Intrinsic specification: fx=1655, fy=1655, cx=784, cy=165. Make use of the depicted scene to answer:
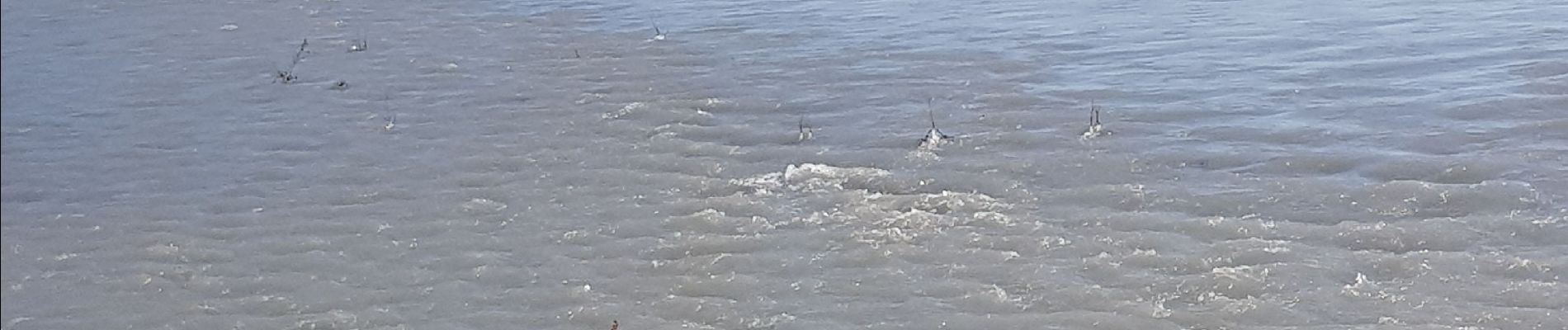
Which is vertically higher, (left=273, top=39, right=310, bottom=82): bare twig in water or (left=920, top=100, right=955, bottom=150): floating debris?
(left=920, top=100, right=955, bottom=150): floating debris

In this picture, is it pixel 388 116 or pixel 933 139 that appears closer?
pixel 933 139

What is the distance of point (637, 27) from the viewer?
10227 mm

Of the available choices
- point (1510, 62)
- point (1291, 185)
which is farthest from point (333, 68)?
point (1510, 62)

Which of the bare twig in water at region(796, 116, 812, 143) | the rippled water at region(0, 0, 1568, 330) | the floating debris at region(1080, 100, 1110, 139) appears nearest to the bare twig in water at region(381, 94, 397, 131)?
the rippled water at region(0, 0, 1568, 330)

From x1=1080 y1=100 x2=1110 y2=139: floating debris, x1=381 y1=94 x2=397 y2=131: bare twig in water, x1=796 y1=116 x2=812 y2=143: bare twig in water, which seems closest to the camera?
x1=1080 y1=100 x2=1110 y2=139: floating debris

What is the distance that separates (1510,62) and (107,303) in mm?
6111

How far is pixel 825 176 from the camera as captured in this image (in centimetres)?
645

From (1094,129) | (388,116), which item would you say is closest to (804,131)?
(1094,129)

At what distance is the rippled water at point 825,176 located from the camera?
5109 mm

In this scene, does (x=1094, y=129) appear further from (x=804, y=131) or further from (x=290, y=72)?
(x=290, y=72)

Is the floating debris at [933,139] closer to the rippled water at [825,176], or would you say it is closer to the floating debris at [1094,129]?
the rippled water at [825,176]

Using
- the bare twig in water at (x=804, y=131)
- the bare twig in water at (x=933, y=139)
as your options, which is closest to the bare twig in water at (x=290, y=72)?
the bare twig in water at (x=804, y=131)

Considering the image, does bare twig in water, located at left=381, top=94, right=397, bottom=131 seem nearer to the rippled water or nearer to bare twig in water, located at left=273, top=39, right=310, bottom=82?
the rippled water

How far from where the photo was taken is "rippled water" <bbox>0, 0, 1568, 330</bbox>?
5.11m
